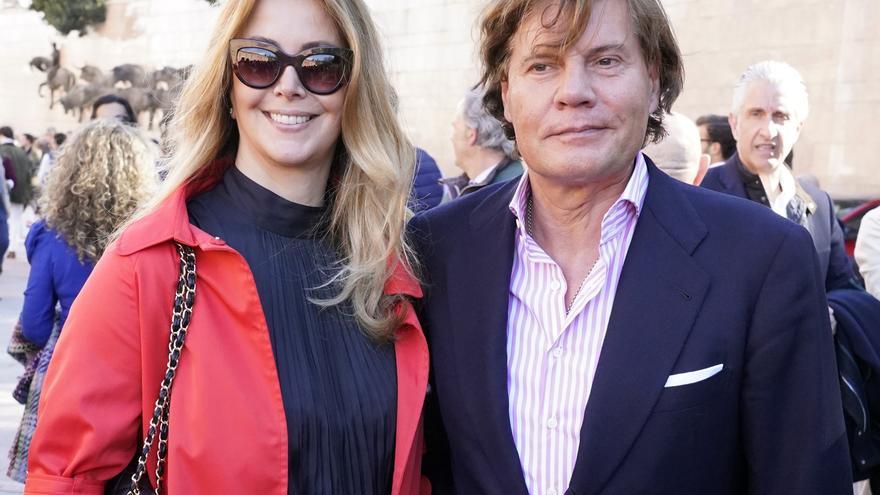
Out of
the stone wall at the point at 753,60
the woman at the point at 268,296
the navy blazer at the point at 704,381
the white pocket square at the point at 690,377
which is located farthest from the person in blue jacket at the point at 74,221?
the stone wall at the point at 753,60

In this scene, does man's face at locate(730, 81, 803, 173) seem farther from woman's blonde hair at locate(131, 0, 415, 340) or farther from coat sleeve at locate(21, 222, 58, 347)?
coat sleeve at locate(21, 222, 58, 347)

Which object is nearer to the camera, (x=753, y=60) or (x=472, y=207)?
(x=472, y=207)

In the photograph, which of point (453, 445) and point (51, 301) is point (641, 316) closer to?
point (453, 445)

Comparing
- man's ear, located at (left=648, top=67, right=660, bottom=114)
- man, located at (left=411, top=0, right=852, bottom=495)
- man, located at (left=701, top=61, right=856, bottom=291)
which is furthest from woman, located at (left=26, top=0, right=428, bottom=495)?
man, located at (left=701, top=61, right=856, bottom=291)

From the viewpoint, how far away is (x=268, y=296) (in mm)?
2393

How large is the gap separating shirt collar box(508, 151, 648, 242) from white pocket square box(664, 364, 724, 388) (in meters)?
0.40

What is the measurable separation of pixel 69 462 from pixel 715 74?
12603mm

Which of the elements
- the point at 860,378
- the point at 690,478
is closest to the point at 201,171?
the point at 690,478

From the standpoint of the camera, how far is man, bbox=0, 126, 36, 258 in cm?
1485

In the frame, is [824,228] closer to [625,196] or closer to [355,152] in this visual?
[625,196]

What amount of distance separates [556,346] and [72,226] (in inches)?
118

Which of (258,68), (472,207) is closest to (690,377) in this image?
(472,207)

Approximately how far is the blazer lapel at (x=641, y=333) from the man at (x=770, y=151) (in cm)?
208

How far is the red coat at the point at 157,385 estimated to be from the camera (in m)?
2.11
